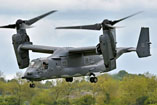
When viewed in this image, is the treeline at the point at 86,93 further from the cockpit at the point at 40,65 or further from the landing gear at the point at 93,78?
the cockpit at the point at 40,65

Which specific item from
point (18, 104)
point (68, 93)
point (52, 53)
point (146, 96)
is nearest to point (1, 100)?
point (18, 104)

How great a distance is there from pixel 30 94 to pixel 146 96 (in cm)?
1615

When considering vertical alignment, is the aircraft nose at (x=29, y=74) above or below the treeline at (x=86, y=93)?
above

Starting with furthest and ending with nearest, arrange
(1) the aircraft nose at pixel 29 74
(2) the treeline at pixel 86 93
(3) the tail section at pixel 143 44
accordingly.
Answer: (2) the treeline at pixel 86 93, (3) the tail section at pixel 143 44, (1) the aircraft nose at pixel 29 74

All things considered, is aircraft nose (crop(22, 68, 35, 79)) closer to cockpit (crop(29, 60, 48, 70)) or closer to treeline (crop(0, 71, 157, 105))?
cockpit (crop(29, 60, 48, 70))

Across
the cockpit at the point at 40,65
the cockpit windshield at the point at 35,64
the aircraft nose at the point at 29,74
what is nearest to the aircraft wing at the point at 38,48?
the cockpit windshield at the point at 35,64

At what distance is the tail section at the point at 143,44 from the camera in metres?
75.2

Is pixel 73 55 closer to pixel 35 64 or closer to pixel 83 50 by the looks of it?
pixel 83 50

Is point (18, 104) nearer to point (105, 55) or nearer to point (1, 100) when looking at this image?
point (1, 100)

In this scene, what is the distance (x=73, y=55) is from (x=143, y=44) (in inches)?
262

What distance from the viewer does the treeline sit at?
110688 millimetres

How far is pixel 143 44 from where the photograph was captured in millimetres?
75750

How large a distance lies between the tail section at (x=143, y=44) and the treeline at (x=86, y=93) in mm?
31239

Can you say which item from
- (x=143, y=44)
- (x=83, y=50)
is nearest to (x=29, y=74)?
(x=83, y=50)
